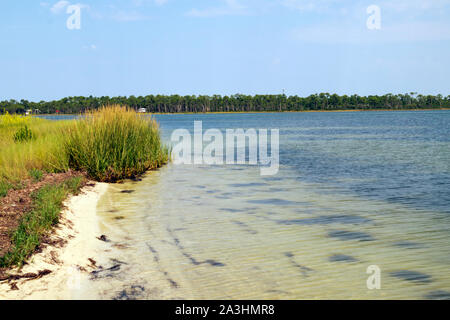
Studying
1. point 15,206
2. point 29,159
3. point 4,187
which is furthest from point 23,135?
point 15,206

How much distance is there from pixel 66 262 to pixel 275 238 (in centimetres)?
327

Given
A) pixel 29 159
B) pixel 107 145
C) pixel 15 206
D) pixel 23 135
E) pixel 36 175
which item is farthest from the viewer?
pixel 23 135

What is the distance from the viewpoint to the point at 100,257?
5.90 m

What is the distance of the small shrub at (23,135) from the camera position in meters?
14.4

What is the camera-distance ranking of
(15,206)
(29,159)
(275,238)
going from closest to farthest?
(275,238)
(15,206)
(29,159)

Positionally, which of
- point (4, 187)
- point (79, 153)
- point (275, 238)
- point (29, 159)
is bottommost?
point (275, 238)

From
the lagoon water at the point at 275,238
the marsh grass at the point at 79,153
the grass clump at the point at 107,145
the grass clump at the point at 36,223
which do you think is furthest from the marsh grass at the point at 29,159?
the lagoon water at the point at 275,238

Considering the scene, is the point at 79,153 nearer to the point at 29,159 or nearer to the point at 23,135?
the point at 29,159

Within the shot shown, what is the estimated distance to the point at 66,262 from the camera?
552cm

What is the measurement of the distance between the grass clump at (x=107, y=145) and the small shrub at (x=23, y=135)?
2856 mm

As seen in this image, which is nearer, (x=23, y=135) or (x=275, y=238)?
(x=275, y=238)

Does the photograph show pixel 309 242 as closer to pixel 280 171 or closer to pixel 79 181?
pixel 79 181

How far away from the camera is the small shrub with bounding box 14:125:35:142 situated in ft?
47.4
